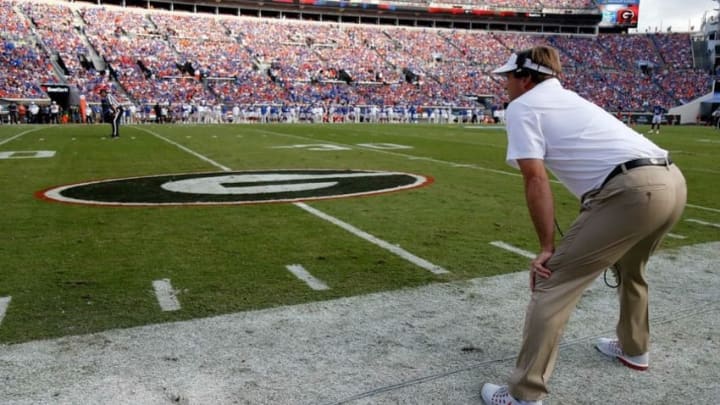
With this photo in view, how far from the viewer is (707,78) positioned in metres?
63.3

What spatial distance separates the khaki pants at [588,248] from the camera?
2736 mm

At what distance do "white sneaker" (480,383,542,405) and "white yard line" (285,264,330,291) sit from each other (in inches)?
73.5

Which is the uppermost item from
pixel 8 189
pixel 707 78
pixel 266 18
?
pixel 266 18

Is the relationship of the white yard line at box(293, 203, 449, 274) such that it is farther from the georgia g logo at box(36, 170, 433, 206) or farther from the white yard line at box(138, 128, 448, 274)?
the georgia g logo at box(36, 170, 433, 206)

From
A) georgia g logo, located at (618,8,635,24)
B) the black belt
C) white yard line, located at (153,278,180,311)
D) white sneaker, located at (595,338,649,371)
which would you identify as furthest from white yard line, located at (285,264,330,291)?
georgia g logo, located at (618,8,635,24)

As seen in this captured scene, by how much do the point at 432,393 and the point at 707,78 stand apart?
237 ft

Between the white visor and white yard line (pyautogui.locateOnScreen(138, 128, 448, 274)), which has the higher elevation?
the white visor

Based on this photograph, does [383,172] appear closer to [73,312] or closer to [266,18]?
[73,312]

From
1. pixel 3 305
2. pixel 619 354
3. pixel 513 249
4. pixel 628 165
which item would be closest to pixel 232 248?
pixel 3 305

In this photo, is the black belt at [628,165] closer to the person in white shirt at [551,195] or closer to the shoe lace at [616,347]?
the person in white shirt at [551,195]

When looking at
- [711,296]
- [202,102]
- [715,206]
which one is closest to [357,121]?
[202,102]

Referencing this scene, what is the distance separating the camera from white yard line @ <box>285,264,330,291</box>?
457 cm

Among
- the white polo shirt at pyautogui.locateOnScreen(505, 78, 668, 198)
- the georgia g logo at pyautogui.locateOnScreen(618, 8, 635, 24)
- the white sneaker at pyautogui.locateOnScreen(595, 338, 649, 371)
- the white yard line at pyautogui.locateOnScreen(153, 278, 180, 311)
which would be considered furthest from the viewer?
the georgia g logo at pyautogui.locateOnScreen(618, 8, 635, 24)

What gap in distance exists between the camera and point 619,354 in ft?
10.9
